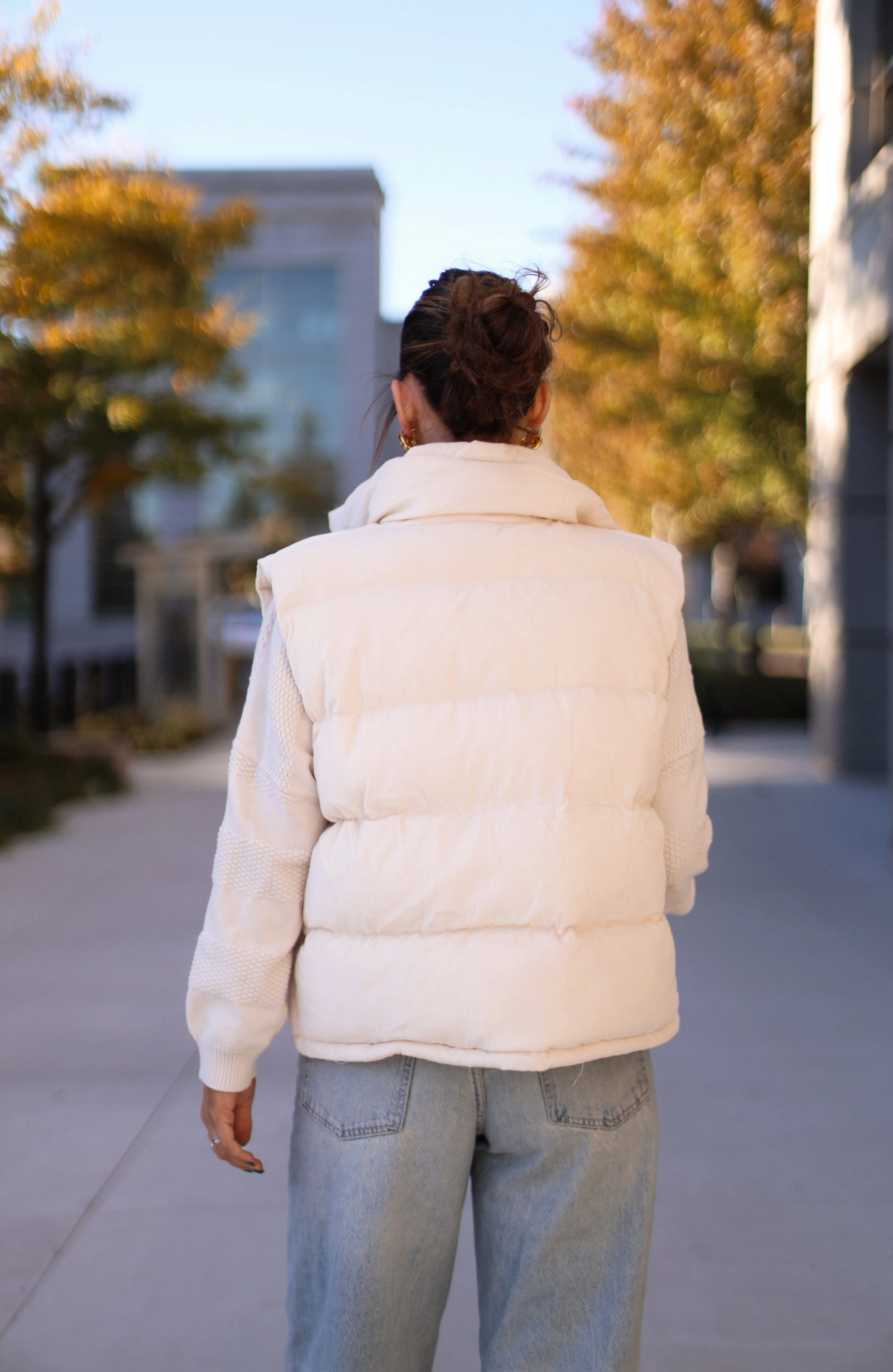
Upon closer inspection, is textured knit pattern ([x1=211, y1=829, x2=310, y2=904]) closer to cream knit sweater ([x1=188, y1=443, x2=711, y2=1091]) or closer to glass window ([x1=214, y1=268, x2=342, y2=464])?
cream knit sweater ([x1=188, y1=443, x2=711, y2=1091])

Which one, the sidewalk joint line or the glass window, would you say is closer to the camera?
the sidewalk joint line

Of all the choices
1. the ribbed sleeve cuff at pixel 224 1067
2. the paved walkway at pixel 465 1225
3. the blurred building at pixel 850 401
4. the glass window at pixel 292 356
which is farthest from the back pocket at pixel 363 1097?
the glass window at pixel 292 356

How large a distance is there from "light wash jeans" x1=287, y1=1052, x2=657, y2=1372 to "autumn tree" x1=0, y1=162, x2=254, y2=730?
30.1 feet

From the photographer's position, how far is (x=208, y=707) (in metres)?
19.0

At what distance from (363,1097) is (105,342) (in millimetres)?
11022

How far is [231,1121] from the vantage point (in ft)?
5.81

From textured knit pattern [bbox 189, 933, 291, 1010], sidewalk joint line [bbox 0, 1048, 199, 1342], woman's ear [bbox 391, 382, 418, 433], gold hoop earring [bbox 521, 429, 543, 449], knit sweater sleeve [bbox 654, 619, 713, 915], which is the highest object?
woman's ear [bbox 391, 382, 418, 433]

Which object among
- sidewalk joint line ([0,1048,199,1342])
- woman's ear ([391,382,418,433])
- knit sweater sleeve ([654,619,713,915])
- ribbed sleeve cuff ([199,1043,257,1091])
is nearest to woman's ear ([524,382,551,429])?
woman's ear ([391,382,418,433])

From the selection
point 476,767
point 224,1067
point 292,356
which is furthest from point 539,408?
point 292,356

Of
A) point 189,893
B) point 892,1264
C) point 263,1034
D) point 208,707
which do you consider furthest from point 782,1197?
point 208,707

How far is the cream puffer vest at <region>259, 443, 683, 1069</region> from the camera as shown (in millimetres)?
1602

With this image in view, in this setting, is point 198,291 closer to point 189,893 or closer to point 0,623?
point 189,893

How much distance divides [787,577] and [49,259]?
64.1m

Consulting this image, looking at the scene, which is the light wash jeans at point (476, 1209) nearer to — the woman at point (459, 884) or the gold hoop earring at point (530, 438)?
the woman at point (459, 884)
